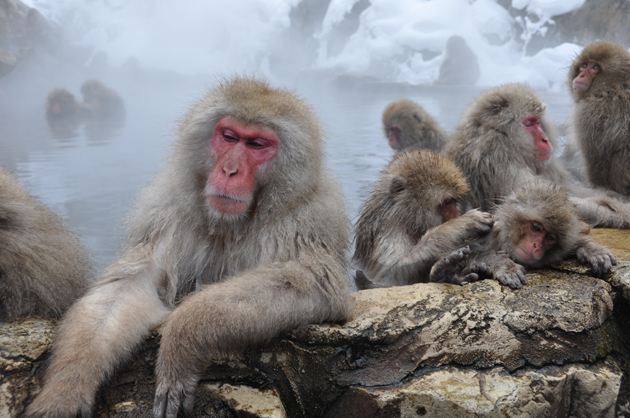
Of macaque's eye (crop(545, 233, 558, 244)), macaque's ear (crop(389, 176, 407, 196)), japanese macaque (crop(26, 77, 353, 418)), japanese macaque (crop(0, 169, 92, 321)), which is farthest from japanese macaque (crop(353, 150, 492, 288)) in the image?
japanese macaque (crop(0, 169, 92, 321))

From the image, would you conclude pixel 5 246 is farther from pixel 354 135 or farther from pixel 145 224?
pixel 354 135

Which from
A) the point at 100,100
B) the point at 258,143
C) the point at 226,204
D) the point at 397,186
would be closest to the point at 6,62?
the point at 100,100

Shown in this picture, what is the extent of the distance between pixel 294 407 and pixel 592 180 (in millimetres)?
3056

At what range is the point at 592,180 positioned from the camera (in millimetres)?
4020

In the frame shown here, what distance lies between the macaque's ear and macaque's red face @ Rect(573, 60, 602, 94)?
1709 millimetres

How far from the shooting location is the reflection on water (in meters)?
6.71

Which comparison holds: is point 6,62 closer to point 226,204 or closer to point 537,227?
point 226,204

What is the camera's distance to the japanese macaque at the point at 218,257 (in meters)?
1.94

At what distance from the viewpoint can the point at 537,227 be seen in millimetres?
2762

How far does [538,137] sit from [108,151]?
9.38m

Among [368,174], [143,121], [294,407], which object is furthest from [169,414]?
[143,121]

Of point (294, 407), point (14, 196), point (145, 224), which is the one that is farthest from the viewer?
point (145, 224)

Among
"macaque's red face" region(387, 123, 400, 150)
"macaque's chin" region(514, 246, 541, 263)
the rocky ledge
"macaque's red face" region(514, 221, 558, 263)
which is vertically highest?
"macaque's red face" region(387, 123, 400, 150)

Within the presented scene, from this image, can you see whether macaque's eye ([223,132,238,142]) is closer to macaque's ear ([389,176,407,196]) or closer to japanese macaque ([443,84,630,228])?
macaque's ear ([389,176,407,196])
